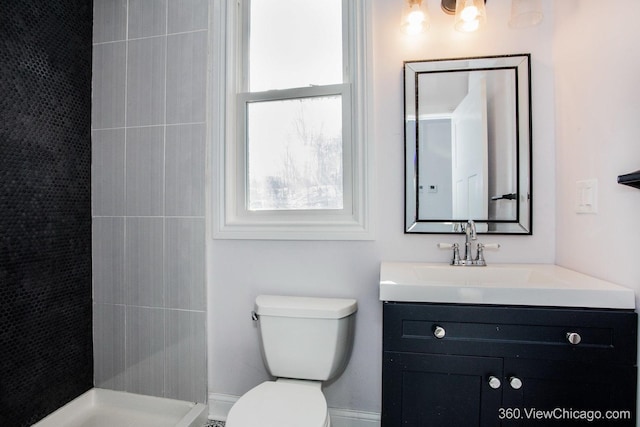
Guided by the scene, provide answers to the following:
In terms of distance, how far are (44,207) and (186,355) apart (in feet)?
3.27

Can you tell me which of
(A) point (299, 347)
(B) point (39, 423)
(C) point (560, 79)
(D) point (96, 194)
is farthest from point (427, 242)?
(B) point (39, 423)

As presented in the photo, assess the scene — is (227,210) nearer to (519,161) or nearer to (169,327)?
(169,327)

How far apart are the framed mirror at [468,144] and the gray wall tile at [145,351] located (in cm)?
141

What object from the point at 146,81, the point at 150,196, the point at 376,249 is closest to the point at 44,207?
the point at 150,196

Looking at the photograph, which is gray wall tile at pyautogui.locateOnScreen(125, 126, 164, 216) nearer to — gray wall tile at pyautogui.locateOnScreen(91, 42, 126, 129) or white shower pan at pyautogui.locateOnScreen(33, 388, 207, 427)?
gray wall tile at pyautogui.locateOnScreen(91, 42, 126, 129)

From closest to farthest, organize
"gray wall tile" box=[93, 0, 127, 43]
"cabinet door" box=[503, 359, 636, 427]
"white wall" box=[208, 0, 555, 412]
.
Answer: "cabinet door" box=[503, 359, 636, 427], "white wall" box=[208, 0, 555, 412], "gray wall tile" box=[93, 0, 127, 43]

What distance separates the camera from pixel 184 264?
64.0 inches

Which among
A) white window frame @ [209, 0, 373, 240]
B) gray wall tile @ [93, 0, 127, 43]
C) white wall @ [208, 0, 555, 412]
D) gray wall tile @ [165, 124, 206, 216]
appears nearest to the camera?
white wall @ [208, 0, 555, 412]

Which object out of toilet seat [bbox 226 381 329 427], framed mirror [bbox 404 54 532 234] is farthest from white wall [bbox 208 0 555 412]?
toilet seat [bbox 226 381 329 427]

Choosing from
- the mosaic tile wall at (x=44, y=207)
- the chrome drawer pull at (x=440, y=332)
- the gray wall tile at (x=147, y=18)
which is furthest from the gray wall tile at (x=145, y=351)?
the gray wall tile at (x=147, y=18)

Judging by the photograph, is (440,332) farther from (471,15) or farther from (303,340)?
(471,15)

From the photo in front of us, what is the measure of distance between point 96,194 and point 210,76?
0.91m

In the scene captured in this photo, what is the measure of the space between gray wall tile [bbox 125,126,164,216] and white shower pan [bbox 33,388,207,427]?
3.28 feet

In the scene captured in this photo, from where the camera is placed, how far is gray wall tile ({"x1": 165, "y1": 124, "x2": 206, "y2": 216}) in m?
1.61
